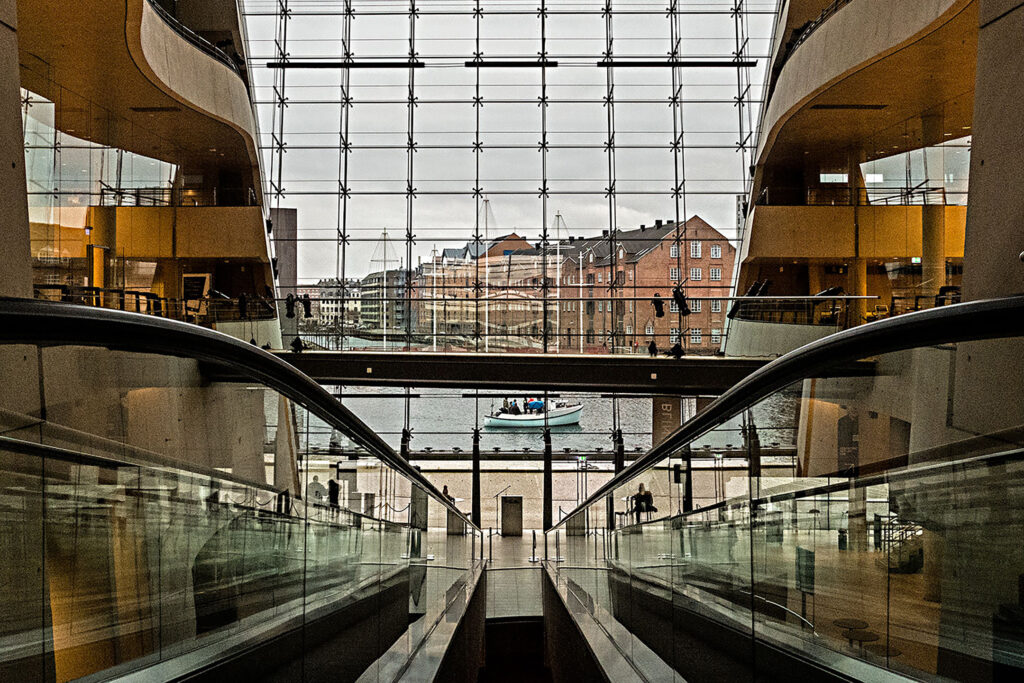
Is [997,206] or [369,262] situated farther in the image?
[369,262]

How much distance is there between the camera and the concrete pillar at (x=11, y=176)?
4.71 meters

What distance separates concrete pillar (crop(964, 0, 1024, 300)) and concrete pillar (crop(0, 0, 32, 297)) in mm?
5228

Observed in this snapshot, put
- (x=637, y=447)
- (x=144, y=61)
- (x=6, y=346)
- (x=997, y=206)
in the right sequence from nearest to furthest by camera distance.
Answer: (x=6, y=346), (x=997, y=206), (x=144, y=61), (x=637, y=447)

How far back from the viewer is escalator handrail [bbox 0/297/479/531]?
116 cm

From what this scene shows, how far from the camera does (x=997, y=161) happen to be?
15.4 feet

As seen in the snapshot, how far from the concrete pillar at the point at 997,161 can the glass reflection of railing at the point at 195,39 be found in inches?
366

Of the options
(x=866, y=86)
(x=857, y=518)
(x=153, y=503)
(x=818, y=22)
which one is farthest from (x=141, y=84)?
(x=857, y=518)

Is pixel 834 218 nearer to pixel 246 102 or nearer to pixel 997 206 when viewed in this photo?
pixel 246 102

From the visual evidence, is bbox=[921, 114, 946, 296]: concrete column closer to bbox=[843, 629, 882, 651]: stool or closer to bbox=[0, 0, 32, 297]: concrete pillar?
bbox=[0, 0, 32, 297]: concrete pillar

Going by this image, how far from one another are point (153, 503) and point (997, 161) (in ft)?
15.3

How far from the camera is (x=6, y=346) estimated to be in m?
1.18

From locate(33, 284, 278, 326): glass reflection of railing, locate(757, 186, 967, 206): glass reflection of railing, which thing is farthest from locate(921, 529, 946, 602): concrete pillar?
locate(757, 186, 967, 206): glass reflection of railing

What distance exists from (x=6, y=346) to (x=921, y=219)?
1595cm

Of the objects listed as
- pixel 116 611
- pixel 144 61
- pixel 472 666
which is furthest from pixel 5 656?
pixel 144 61
